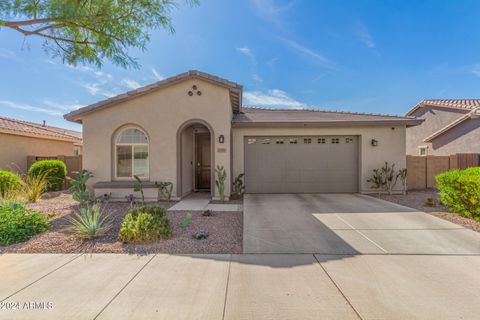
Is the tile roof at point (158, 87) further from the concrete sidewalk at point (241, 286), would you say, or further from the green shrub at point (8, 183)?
the concrete sidewalk at point (241, 286)

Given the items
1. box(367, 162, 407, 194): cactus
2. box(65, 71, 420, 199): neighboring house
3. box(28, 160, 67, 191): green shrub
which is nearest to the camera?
box(65, 71, 420, 199): neighboring house

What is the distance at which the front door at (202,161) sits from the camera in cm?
1145

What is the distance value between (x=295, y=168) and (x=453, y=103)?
53.0ft

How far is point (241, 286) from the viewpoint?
3.15 m

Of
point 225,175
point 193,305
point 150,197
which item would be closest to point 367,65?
point 225,175

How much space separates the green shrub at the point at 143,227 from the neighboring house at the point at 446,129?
18.0m

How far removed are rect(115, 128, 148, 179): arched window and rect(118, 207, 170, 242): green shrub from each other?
4.42 m

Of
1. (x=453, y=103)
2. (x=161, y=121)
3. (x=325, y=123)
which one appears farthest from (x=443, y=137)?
(x=161, y=121)

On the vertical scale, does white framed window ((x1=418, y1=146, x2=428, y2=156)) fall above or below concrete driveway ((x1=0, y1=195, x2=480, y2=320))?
above

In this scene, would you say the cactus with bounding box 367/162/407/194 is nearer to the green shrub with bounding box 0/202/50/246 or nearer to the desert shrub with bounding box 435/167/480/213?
the desert shrub with bounding box 435/167/480/213

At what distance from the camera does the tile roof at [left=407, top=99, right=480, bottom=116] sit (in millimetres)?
16138

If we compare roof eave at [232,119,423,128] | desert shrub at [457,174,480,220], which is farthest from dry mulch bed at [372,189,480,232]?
roof eave at [232,119,423,128]

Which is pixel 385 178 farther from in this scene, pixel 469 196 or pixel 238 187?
pixel 238 187

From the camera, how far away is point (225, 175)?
8766 mm
